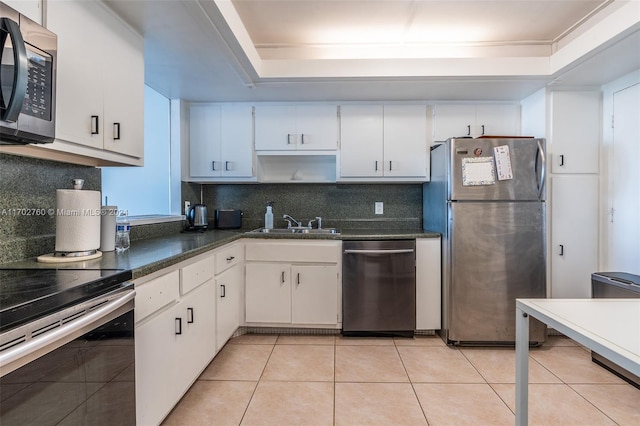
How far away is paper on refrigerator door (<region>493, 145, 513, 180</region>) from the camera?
243 cm

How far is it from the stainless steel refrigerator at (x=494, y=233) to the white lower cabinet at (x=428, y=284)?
170 millimetres

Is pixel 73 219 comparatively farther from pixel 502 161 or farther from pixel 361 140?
pixel 502 161

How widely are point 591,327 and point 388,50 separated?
2379mm

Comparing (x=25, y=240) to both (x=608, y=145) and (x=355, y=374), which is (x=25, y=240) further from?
(x=608, y=145)

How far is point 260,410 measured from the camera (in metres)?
1.75

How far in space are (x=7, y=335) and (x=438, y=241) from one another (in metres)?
2.59

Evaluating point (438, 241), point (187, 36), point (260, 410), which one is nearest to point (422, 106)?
point (438, 241)

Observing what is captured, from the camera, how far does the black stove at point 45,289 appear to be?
81cm

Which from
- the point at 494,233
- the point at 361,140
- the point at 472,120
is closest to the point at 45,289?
the point at 361,140

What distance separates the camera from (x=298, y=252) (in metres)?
2.68

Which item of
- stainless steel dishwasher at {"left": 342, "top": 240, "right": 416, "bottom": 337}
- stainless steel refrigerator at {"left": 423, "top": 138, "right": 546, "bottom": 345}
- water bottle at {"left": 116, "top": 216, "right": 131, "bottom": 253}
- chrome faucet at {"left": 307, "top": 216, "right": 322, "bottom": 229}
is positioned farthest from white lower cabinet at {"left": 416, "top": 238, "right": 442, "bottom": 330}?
water bottle at {"left": 116, "top": 216, "right": 131, "bottom": 253}

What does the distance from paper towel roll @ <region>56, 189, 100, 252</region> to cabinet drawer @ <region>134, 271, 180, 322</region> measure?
380 millimetres

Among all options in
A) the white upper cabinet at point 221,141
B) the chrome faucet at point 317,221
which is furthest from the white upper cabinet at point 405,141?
the white upper cabinet at point 221,141

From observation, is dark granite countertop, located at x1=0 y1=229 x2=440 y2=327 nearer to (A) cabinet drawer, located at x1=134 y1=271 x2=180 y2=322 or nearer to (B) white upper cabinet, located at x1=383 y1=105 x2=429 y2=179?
(A) cabinet drawer, located at x1=134 y1=271 x2=180 y2=322
